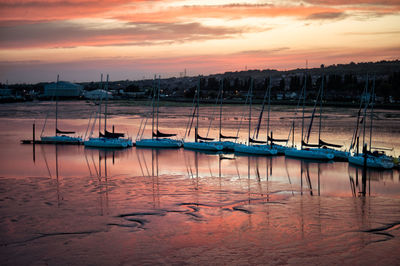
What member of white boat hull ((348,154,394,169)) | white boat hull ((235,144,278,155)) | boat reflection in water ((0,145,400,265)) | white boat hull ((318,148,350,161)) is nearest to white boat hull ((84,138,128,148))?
boat reflection in water ((0,145,400,265))

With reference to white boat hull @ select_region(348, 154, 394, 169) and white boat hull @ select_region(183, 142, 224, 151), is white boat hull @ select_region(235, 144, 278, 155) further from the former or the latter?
white boat hull @ select_region(348, 154, 394, 169)

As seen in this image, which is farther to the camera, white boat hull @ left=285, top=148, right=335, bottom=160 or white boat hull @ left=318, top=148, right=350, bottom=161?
white boat hull @ left=318, top=148, right=350, bottom=161

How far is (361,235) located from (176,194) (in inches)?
351

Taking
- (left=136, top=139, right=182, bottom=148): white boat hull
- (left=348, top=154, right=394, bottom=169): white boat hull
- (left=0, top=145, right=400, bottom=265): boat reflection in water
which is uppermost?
(left=136, top=139, right=182, bottom=148): white boat hull

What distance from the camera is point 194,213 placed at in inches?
731

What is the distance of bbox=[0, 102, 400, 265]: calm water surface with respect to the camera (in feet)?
47.5

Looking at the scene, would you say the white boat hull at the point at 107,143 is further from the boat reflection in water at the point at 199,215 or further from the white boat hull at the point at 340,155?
the white boat hull at the point at 340,155

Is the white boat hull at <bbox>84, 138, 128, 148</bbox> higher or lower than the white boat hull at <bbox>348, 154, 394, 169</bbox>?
higher

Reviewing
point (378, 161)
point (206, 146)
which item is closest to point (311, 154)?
point (378, 161)

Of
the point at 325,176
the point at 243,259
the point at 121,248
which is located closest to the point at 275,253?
the point at 243,259

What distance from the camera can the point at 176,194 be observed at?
867 inches

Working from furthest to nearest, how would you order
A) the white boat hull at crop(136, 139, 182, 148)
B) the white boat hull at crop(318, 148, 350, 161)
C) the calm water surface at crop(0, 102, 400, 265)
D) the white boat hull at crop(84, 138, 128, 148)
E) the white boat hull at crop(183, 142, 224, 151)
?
1. the white boat hull at crop(136, 139, 182, 148)
2. the white boat hull at crop(84, 138, 128, 148)
3. the white boat hull at crop(183, 142, 224, 151)
4. the white boat hull at crop(318, 148, 350, 161)
5. the calm water surface at crop(0, 102, 400, 265)

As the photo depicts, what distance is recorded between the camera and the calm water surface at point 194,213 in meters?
14.5

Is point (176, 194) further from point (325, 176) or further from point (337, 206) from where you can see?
point (325, 176)
